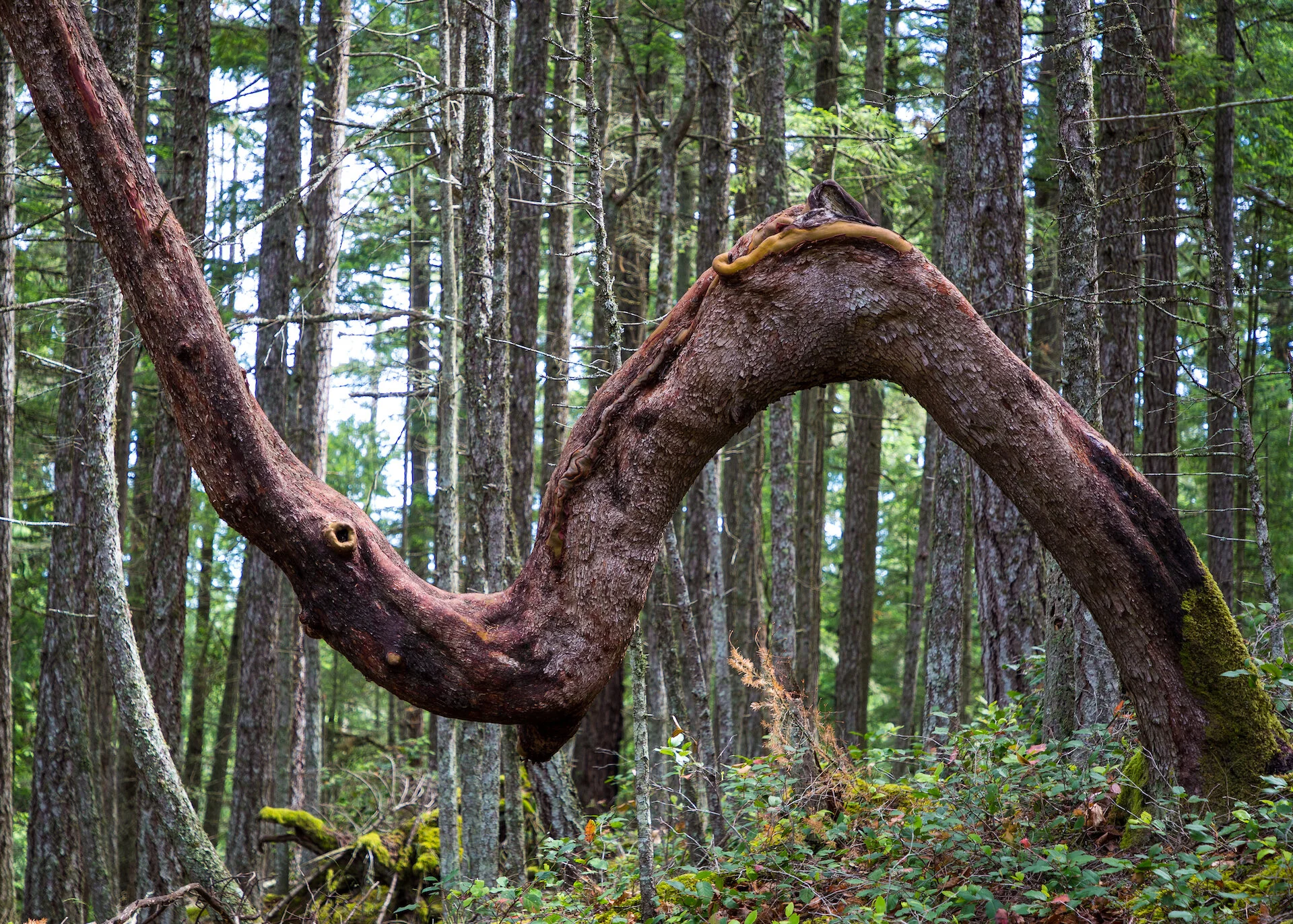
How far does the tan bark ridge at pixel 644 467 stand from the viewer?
3.74 metres

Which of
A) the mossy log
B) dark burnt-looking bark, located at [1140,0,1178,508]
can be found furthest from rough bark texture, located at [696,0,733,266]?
the mossy log

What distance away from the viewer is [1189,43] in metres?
13.1

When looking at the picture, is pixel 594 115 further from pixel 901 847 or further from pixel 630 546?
pixel 901 847

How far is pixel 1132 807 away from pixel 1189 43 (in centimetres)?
1217

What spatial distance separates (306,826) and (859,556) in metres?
9.59

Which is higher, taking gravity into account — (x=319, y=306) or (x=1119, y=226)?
(x=1119, y=226)

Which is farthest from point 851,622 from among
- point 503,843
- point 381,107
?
point 381,107

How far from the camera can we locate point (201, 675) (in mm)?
17938

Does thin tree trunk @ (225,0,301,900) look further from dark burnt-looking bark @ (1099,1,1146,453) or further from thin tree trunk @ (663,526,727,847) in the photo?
dark burnt-looking bark @ (1099,1,1146,453)

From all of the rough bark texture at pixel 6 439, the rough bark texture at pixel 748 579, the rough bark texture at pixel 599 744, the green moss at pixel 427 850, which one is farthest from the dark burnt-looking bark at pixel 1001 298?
the rough bark texture at pixel 6 439

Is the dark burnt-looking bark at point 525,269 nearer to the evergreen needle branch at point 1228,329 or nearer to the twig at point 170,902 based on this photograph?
the twig at point 170,902

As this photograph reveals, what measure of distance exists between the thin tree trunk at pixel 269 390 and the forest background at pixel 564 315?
47 millimetres

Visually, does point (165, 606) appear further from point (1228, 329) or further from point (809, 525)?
point (809, 525)

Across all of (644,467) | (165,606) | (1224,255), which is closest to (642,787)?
(644,467)
